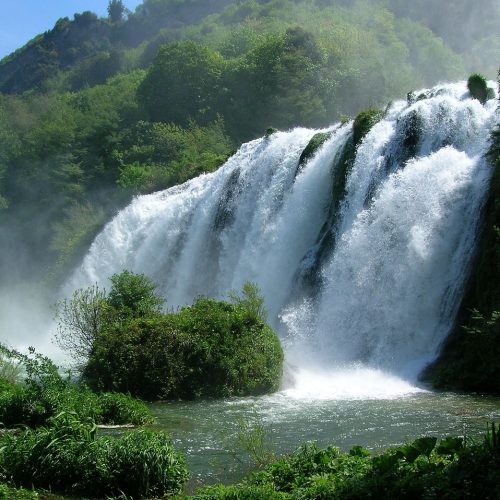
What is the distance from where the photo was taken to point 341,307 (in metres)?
21.8

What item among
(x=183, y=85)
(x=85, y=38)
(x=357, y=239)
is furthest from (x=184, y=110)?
(x=85, y=38)

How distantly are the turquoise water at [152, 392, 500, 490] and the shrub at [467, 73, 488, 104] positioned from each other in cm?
1147

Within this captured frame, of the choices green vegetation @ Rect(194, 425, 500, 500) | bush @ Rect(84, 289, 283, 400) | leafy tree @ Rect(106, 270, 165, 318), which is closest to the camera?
green vegetation @ Rect(194, 425, 500, 500)

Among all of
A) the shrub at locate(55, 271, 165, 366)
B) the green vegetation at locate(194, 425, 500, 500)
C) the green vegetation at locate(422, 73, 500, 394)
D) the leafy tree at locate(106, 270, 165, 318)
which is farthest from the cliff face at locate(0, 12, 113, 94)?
the green vegetation at locate(194, 425, 500, 500)

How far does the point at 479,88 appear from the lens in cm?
2409

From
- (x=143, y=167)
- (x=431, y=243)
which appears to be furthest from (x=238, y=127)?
(x=431, y=243)

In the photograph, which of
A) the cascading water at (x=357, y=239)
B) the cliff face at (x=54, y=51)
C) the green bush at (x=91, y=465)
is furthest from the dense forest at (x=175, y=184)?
the cascading water at (x=357, y=239)

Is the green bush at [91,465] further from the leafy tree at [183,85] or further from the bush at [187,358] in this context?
the leafy tree at [183,85]

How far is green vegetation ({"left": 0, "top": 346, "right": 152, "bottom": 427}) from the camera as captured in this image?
13141 mm

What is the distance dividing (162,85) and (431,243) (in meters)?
51.9

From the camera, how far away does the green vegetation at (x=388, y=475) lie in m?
7.74

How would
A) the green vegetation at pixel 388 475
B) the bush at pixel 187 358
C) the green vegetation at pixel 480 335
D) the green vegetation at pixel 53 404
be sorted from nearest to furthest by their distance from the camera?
the green vegetation at pixel 388 475 → the green vegetation at pixel 53 404 → the green vegetation at pixel 480 335 → the bush at pixel 187 358

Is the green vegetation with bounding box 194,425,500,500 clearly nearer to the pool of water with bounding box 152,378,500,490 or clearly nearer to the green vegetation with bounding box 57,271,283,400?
the pool of water with bounding box 152,378,500,490

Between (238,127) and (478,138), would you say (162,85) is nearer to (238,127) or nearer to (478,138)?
(238,127)
